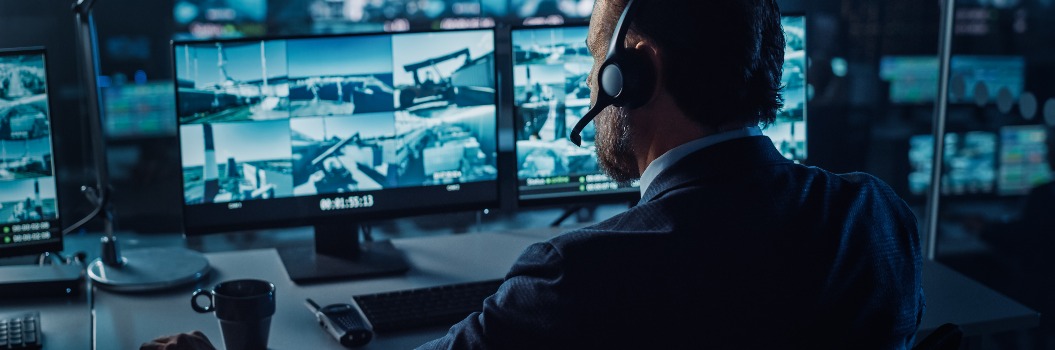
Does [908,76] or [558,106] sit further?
[908,76]

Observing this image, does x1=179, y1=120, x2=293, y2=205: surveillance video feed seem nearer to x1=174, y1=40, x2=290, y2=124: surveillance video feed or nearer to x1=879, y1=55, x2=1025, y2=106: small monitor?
x1=174, y1=40, x2=290, y2=124: surveillance video feed

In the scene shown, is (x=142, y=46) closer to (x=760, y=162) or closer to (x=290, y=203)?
(x=290, y=203)

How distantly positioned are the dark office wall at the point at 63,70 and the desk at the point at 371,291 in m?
0.59

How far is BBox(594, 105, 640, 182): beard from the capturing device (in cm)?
116

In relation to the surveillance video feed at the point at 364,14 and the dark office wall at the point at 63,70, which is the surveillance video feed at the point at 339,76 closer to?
the dark office wall at the point at 63,70

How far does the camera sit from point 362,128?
1777 mm

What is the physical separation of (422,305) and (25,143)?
70 centimetres

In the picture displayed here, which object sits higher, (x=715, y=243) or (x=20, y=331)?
(x=715, y=243)

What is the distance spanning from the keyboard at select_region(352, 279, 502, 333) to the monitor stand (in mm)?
178

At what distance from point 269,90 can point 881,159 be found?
108 inches

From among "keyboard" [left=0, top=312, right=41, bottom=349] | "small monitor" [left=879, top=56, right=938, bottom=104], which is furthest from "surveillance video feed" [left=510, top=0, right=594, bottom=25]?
"keyboard" [left=0, top=312, right=41, bottom=349]

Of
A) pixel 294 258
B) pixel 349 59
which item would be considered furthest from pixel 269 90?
pixel 294 258

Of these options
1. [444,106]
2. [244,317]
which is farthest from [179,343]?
[444,106]

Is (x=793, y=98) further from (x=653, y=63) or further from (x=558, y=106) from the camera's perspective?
(x=653, y=63)
